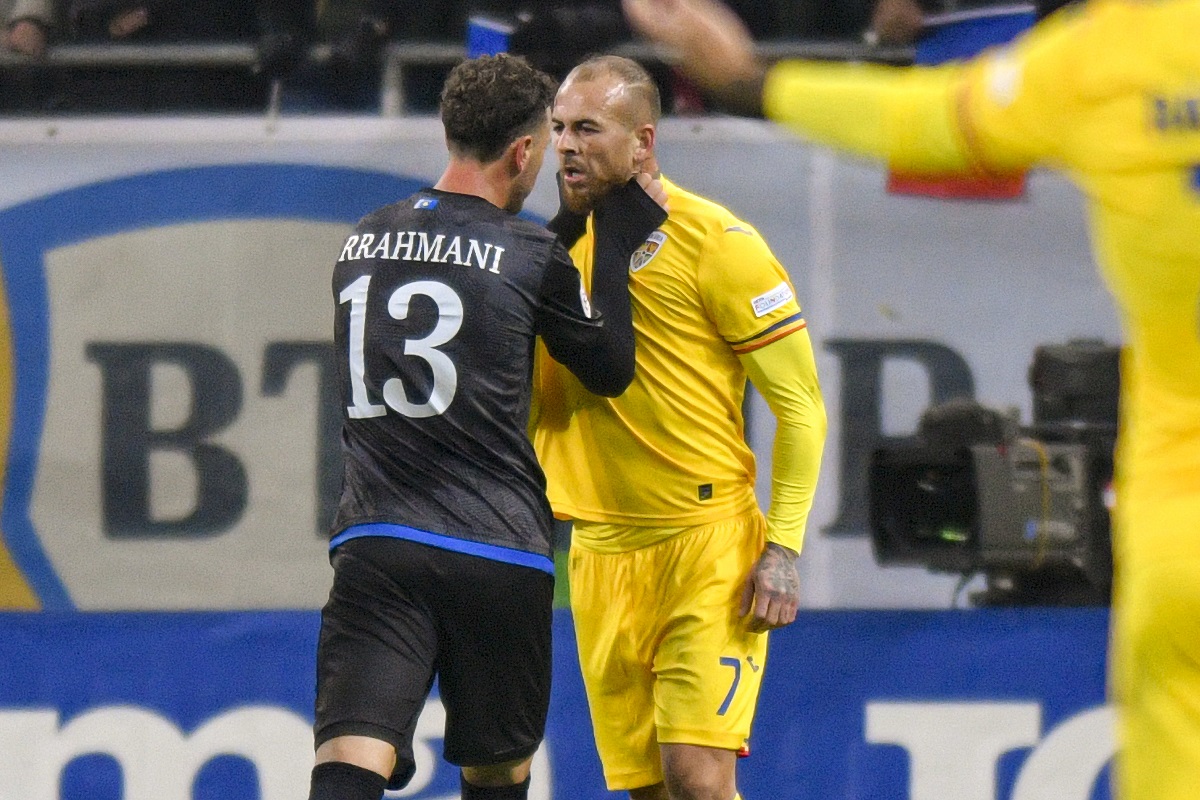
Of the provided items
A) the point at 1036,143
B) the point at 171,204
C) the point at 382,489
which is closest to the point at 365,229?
the point at 382,489

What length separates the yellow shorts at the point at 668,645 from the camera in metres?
3.66

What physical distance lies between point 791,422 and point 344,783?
4.35 ft

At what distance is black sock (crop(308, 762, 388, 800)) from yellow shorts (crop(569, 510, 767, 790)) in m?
0.84

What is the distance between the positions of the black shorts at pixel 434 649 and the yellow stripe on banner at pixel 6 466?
218cm

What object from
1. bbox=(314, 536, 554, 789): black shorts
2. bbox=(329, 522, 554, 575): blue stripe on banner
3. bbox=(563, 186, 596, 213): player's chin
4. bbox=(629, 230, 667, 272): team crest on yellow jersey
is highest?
bbox=(563, 186, 596, 213): player's chin

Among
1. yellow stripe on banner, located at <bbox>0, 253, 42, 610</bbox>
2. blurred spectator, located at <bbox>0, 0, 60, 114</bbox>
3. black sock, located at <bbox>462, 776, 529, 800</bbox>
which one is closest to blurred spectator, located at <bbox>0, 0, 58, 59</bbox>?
blurred spectator, located at <bbox>0, 0, 60, 114</bbox>

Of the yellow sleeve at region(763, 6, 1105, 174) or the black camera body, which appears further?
the black camera body

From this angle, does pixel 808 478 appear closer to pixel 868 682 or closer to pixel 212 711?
pixel 868 682

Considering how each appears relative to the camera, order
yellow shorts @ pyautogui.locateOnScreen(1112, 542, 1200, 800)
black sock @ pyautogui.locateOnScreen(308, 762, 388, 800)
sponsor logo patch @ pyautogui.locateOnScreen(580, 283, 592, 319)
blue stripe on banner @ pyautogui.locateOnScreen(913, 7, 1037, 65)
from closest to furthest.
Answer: yellow shorts @ pyautogui.locateOnScreen(1112, 542, 1200, 800), black sock @ pyautogui.locateOnScreen(308, 762, 388, 800), sponsor logo patch @ pyautogui.locateOnScreen(580, 283, 592, 319), blue stripe on banner @ pyautogui.locateOnScreen(913, 7, 1037, 65)

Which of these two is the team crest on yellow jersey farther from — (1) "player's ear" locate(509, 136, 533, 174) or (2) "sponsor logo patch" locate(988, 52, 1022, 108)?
(2) "sponsor logo patch" locate(988, 52, 1022, 108)

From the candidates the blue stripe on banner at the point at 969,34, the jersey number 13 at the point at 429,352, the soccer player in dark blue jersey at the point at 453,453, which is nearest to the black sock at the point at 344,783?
the soccer player in dark blue jersey at the point at 453,453

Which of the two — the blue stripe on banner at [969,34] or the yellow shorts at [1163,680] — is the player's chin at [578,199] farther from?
the yellow shorts at [1163,680]

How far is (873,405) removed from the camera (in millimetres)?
Result: 5129

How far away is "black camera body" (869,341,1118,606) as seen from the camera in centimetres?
484
